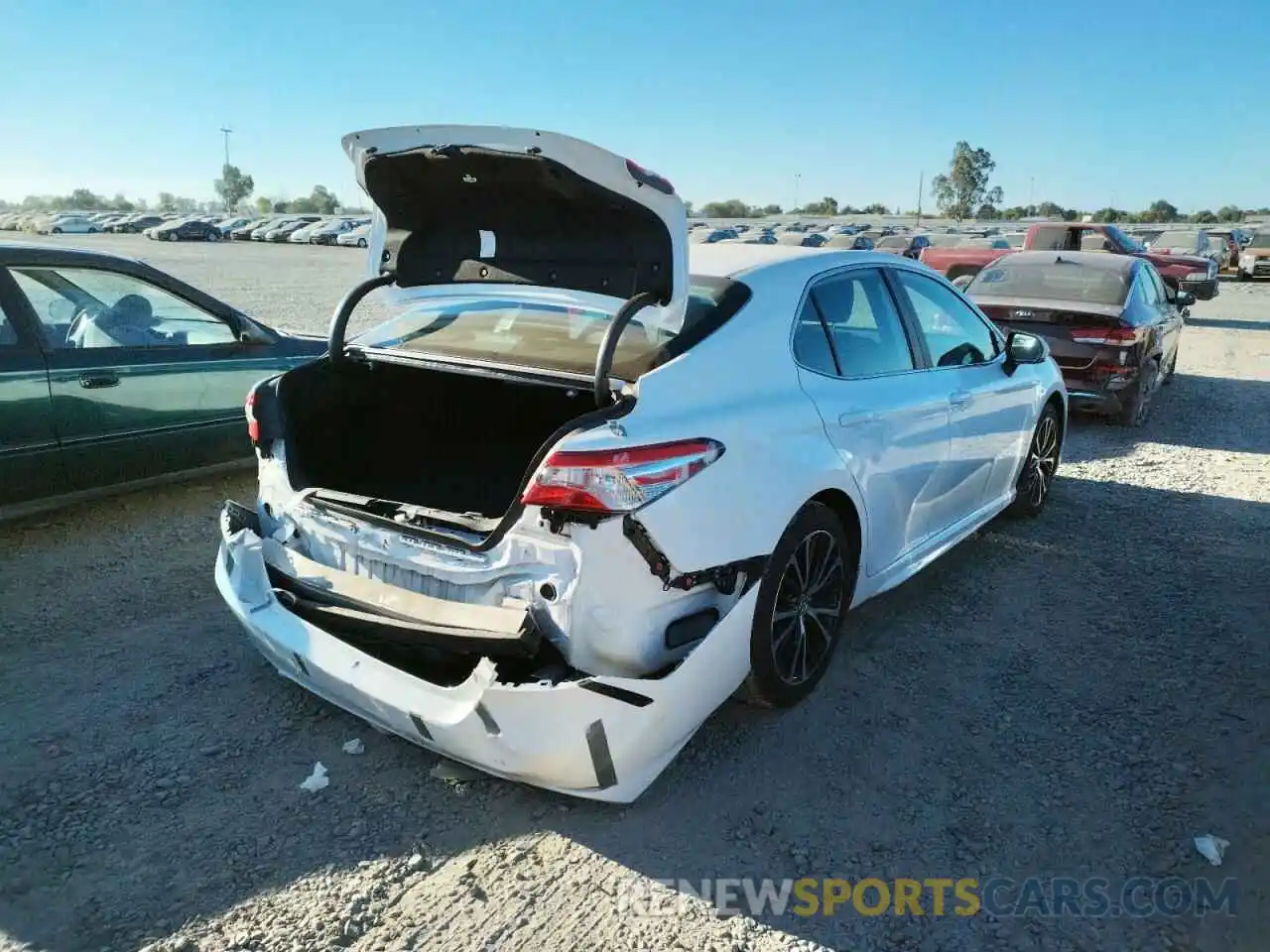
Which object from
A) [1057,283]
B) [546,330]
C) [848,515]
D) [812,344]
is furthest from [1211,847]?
[1057,283]

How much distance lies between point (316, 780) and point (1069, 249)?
17344 mm

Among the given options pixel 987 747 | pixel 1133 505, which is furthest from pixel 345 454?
pixel 1133 505

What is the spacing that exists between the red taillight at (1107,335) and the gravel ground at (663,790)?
3876 millimetres

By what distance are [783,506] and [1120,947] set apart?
1.47 m

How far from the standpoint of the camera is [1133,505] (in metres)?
6.04

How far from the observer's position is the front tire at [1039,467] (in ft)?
17.8

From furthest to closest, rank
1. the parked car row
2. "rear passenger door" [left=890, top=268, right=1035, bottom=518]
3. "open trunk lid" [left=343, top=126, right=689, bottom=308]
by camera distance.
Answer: the parked car row < "rear passenger door" [left=890, top=268, right=1035, bottom=518] < "open trunk lid" [left=343, top=126, right=689, bottom=308]

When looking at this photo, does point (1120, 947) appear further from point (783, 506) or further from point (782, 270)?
point (782, 270)

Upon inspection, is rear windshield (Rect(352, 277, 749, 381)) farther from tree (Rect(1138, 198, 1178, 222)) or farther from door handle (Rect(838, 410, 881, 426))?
tree (Rect(1138, 198, 1178, 222))

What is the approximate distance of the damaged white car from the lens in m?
2.56

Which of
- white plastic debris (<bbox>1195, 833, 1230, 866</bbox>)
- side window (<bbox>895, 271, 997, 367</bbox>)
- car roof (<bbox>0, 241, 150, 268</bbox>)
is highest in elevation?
car roof (<bbox>0, 241, 150, 268</bbox>)

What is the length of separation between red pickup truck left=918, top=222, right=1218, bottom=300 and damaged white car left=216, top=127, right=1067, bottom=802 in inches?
561

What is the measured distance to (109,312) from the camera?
5363mm

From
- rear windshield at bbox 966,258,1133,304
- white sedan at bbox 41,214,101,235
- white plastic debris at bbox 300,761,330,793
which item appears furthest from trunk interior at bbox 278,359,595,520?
white sedan at bbox 41,214,101,235
